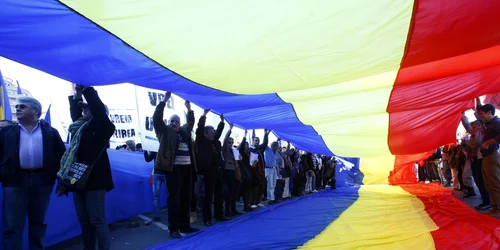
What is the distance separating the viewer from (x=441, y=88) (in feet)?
14.9

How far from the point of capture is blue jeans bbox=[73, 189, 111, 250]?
10.3ft

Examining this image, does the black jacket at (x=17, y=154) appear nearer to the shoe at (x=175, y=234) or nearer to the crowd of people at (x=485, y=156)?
the shoe at (x=175, y=234)

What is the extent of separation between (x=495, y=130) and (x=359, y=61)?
3372 millimetres

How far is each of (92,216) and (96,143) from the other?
630mm

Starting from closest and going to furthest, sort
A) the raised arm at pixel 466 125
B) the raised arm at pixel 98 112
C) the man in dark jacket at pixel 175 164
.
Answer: the raised arm at pixel 98 112 → the man in dark jacket at pixel 175 164 → the raised arm at pixel 466 125

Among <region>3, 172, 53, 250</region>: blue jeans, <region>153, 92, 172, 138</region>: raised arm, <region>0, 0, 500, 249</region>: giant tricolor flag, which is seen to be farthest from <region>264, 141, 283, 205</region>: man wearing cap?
<region>3, 172, 53, 250</region>: blue jeans

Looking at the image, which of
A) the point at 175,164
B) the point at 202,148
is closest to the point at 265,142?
the point at 202,148

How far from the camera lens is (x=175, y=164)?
470 centimetres

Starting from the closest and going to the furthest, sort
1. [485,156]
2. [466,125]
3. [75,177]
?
1. [75,177]
2. [485,156]
3. [466,125]

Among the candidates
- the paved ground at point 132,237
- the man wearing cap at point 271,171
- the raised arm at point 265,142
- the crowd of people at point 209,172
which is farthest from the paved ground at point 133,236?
the man wearing cap at point 271,171

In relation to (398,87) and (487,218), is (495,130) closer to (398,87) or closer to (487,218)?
(487,218)

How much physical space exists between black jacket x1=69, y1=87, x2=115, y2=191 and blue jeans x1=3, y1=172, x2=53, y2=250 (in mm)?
497

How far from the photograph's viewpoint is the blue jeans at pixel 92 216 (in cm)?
313

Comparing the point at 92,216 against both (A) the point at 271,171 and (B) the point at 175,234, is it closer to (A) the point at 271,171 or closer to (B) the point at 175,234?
(B) the point at 175,234
